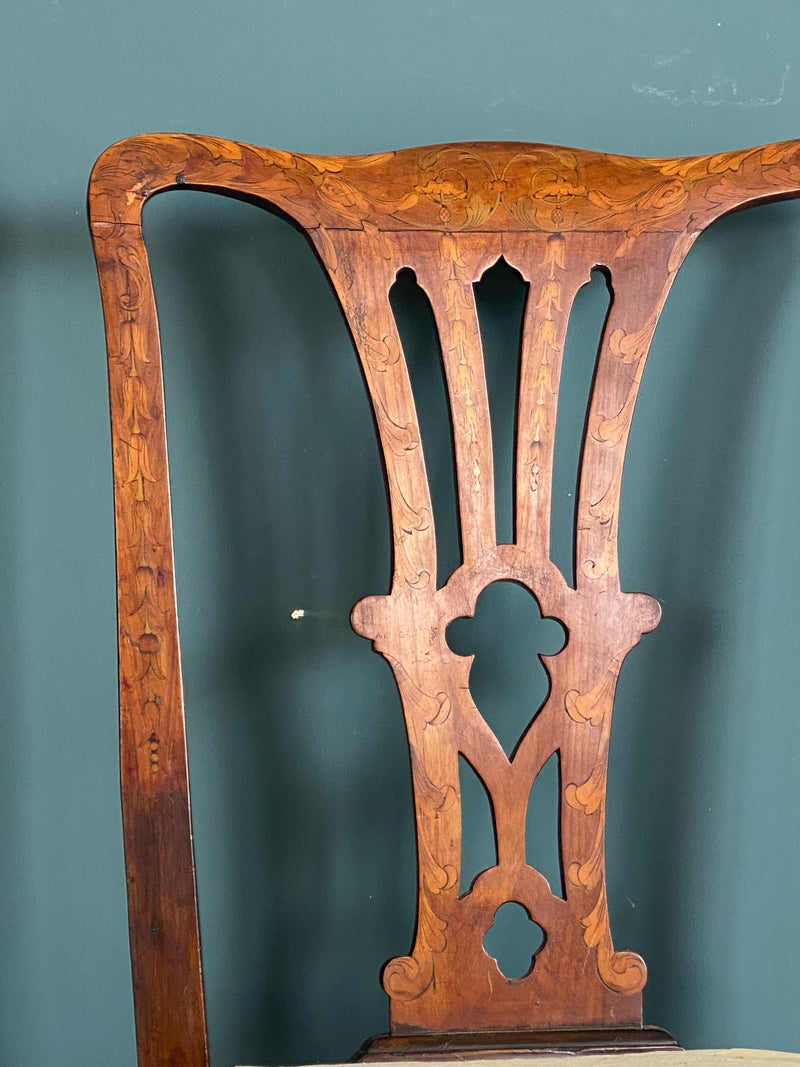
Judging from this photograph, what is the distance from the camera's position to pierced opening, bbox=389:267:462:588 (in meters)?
0.90

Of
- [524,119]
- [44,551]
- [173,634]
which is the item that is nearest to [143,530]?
[173,634]

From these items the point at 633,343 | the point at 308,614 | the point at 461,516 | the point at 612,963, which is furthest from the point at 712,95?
the point at 612,963

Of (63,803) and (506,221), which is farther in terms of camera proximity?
(63,803)

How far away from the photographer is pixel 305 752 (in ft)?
3.02

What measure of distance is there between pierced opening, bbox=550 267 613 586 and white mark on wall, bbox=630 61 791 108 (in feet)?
0.53

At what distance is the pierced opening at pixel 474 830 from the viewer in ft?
3.03

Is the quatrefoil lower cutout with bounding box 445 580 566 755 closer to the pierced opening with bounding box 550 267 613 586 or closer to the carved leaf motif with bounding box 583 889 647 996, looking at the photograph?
the pierced opening with bounding box 550 267 613 586

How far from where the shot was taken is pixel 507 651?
92cm

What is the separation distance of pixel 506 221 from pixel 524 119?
18 centimetres

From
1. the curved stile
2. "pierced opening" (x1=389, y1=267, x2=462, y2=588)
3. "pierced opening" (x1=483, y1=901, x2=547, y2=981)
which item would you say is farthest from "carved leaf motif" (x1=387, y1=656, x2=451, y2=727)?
"pierced opening" (x1=483, y1=901, x2=547, y2=981)

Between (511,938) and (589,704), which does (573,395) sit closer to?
(589,704)

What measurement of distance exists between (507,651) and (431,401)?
0.72 ft

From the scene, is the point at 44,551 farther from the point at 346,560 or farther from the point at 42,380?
the point at 346,560

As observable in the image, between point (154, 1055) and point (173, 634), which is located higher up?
A: point (173, 634)
